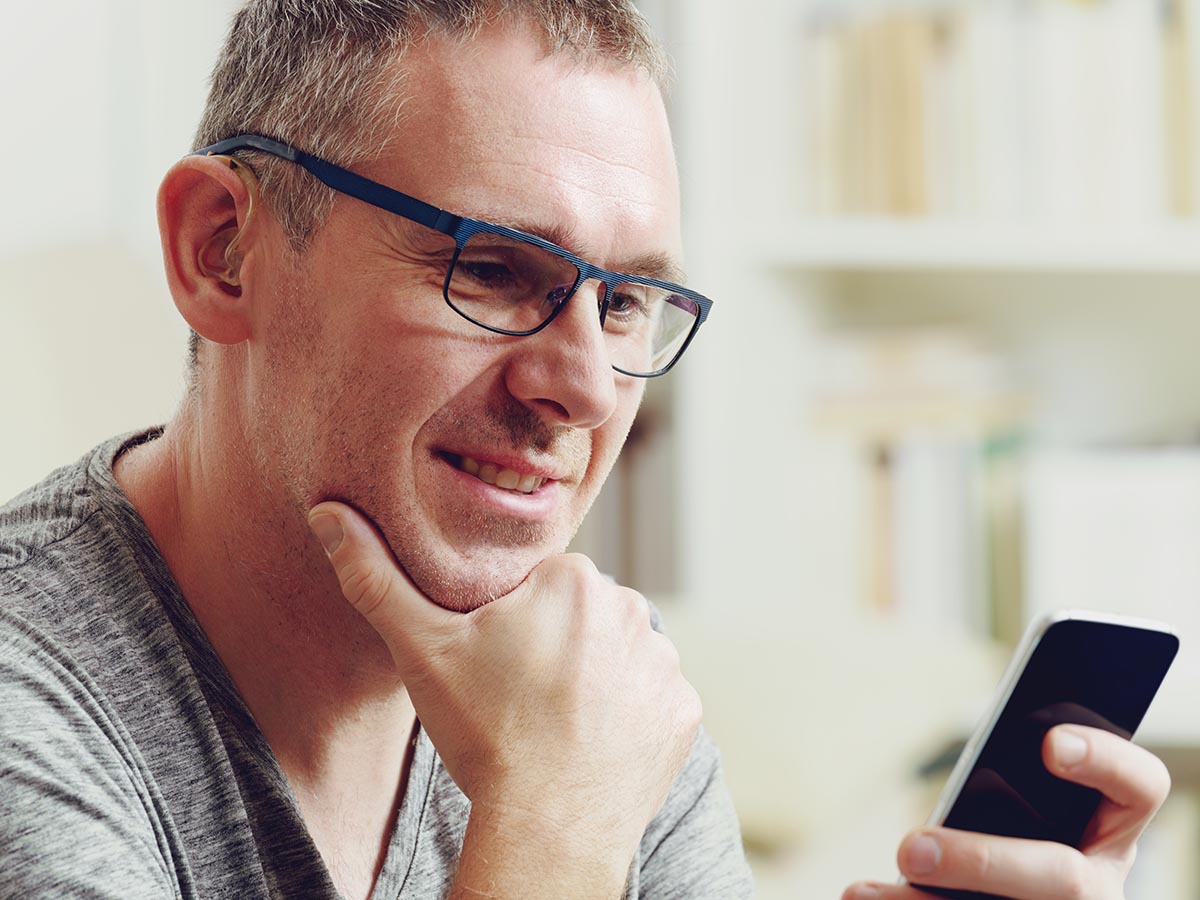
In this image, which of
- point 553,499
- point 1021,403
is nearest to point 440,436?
point 553,499

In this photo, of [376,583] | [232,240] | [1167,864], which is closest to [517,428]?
[376,583]

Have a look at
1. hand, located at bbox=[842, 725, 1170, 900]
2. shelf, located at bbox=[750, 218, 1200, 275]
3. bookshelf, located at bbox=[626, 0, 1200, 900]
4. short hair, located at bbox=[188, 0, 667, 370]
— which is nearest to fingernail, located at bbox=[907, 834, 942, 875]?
hand, located at bbox=[842, 725, 1170, 900]

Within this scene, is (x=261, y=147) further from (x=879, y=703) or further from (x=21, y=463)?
(x=879, y=703)

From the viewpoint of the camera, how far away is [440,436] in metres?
0.90

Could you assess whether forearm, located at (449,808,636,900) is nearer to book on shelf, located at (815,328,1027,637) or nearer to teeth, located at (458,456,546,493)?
teeth, located at (458,456,546,493)

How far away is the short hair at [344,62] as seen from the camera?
91 centimetres

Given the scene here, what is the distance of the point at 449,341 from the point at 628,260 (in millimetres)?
151

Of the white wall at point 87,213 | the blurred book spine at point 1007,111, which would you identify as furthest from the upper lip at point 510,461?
the blurred book spine at point 1007,111

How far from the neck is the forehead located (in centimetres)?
24

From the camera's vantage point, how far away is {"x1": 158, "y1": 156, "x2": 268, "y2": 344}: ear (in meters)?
0.95

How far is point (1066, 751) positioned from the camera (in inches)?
38.3

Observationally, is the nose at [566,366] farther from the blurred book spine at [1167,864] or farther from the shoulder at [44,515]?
the blurred book spine at [1167,864]

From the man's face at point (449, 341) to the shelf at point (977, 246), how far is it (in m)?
1.13

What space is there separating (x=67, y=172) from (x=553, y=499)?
3.58ft
